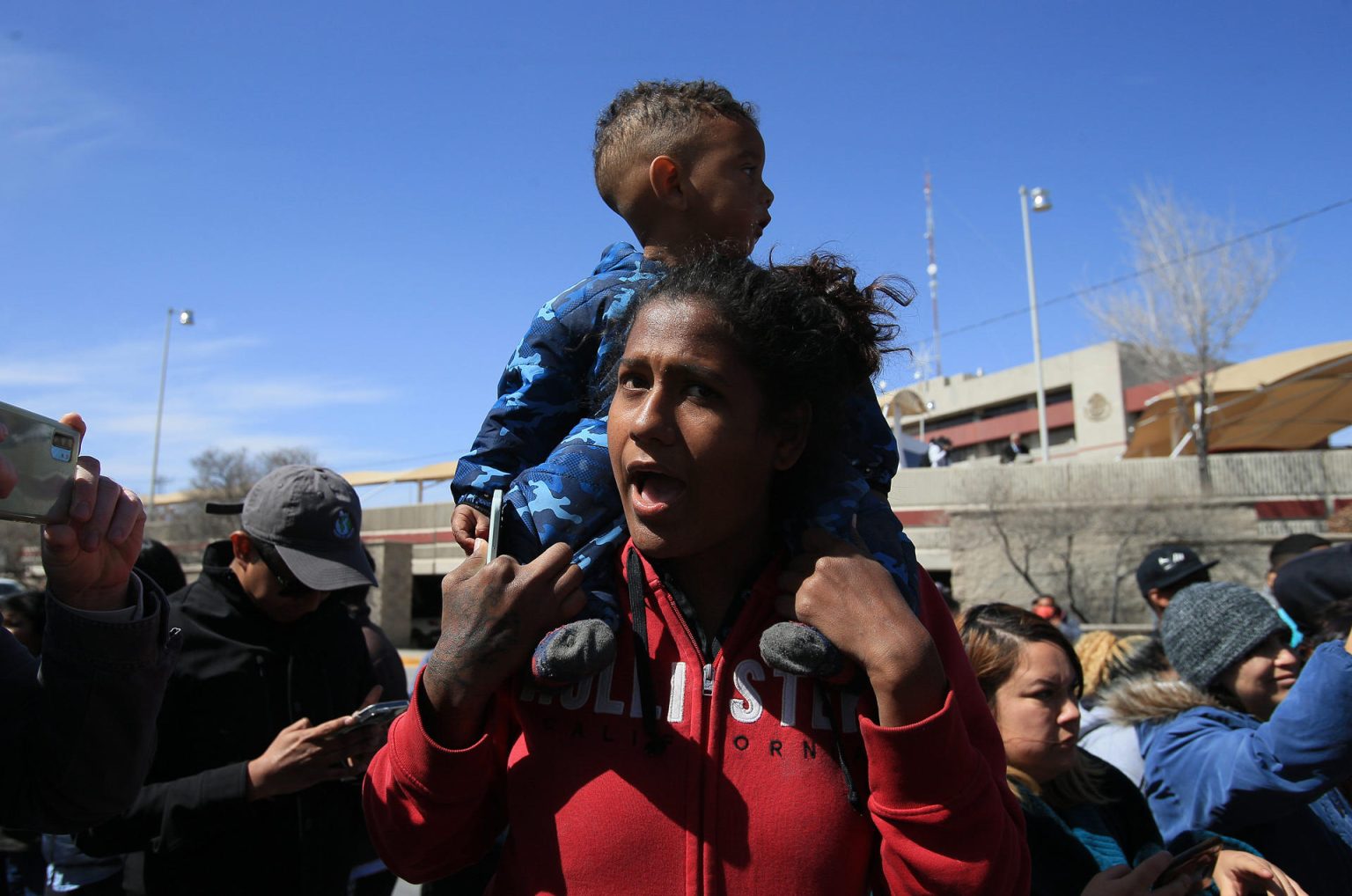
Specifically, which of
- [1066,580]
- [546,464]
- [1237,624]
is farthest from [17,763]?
[1066,580]

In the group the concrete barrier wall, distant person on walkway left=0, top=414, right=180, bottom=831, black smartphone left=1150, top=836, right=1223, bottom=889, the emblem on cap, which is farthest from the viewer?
the concrete barrier wall

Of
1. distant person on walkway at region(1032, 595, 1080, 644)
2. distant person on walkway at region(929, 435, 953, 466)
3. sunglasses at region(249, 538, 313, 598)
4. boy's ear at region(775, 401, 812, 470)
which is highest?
distant person on walkway at region(929, 435, 953, 466)

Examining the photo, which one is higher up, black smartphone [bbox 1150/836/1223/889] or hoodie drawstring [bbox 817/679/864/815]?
hoodie drawstring [bbox 817/679/864/815]

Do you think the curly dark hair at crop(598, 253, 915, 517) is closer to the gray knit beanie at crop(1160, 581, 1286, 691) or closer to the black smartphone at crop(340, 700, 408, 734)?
the black smartphone at crop(340, 700, 408, 734)

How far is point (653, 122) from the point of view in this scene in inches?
107

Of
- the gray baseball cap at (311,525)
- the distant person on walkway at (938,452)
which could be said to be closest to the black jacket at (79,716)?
the gray baseball cap at (311,525)

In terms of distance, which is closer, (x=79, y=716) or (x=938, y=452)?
(x=79, y=716)

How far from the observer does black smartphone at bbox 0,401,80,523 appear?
1.71 meters

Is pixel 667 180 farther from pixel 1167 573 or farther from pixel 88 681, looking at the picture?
pixel 1167 573

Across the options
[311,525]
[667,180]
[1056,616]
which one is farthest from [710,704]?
[1056,616]

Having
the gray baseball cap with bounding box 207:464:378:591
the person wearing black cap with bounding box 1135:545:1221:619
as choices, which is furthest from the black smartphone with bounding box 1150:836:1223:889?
the person wearing black cap with bounding box 1135:545:1221:619

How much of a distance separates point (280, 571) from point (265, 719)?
0.52 metres

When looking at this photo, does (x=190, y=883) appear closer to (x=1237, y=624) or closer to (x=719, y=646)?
(x=719, y=646)

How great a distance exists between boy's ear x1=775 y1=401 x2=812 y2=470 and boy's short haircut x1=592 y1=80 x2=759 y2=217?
953mm
